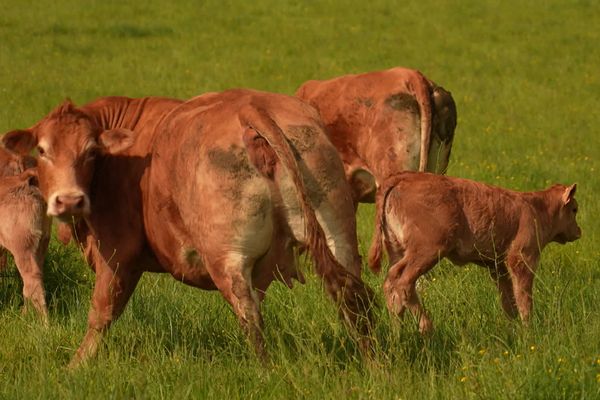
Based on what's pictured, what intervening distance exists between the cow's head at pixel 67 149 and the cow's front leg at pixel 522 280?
275cm

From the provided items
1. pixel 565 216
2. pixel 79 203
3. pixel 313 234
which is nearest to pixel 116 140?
pixel 79 203

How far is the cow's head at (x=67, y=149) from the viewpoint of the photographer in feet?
→ 20.0

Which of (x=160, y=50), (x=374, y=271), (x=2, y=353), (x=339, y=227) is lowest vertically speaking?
(x=160, y=50)

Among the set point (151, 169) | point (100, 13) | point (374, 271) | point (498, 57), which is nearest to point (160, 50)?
point (100, 13)

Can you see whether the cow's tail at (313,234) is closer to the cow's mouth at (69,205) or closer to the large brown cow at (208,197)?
the large brown cow at (208,197)

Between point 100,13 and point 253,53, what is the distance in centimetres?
523

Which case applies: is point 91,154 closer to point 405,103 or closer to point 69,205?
point 69,205

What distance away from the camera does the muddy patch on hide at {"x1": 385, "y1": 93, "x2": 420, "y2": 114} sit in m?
9.49

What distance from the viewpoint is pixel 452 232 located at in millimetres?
7457

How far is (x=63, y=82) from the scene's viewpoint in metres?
19.9

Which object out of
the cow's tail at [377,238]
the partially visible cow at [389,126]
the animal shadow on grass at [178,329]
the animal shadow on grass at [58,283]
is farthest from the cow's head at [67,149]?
the partially visible cow at [389,126]

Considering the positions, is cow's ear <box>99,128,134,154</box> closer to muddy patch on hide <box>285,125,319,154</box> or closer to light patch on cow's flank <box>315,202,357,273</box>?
muddy patch on hide <box>285,125,319,154</box>

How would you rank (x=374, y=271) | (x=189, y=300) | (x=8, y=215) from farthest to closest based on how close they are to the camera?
(x=374, y=271) < (x=8, y=215) < (x=189, y=300)

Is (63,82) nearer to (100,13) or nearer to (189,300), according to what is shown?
(100,13)
